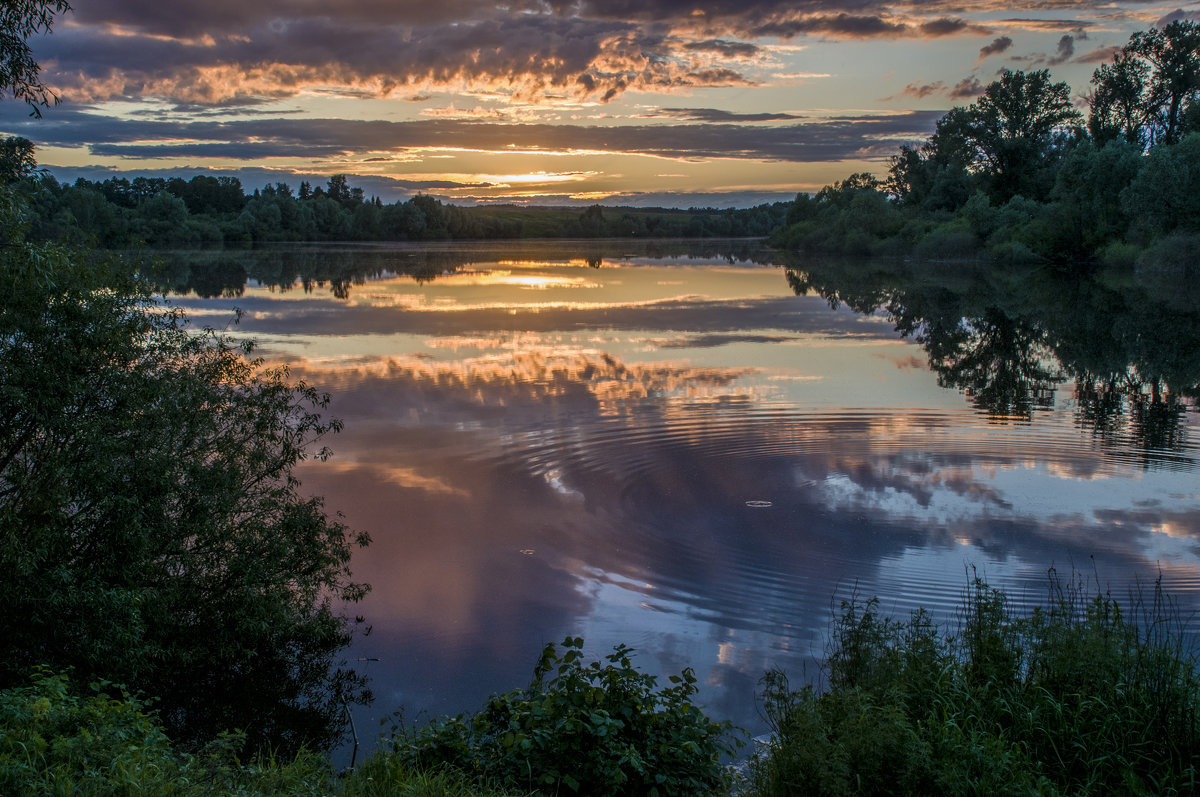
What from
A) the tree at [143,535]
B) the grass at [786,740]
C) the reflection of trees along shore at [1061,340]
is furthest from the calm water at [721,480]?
the grass at [786,740]

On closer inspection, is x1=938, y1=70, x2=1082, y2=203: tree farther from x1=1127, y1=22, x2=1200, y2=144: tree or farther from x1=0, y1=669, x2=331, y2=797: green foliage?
x1=0, y1=669, x2=331, y2=797: green foliage

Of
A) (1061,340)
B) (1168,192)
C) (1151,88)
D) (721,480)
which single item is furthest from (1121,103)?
(721,480)

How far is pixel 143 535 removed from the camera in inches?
341

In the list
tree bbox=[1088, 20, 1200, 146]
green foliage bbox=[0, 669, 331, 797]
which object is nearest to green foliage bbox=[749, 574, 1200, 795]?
green foliage bbox=[0, 669, 331, 797]

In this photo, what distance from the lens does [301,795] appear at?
19.6 feet

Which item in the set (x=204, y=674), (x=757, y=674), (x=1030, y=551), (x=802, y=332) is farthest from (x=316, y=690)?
(x=802, y=332)

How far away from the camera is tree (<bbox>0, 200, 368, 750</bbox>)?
834 centimetres

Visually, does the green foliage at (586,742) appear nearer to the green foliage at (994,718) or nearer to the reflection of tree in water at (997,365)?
the green foliage at (994,718)

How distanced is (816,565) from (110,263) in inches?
349

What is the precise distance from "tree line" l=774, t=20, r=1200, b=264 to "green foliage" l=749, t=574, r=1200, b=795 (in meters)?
61.4

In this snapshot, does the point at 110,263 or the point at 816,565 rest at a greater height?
the point at 110,263

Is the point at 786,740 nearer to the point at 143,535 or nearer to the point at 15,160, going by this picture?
the point at 143,535

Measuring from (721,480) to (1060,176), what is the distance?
220 ft

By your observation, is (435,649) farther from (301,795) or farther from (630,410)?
(630,410)
